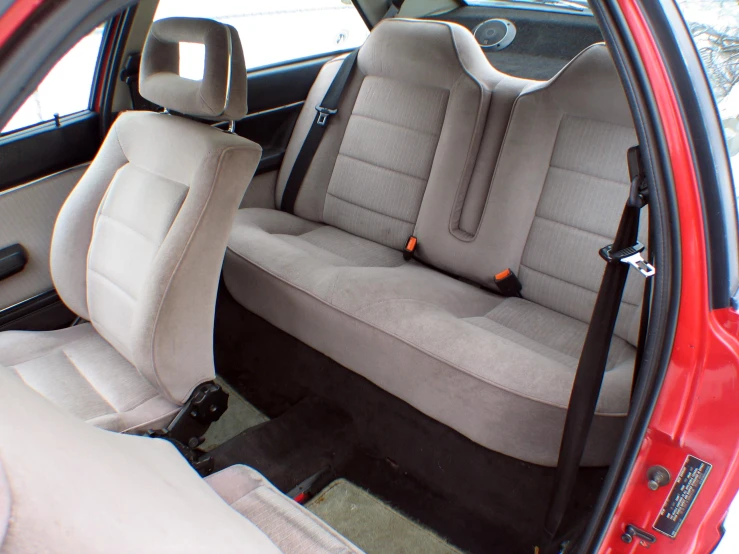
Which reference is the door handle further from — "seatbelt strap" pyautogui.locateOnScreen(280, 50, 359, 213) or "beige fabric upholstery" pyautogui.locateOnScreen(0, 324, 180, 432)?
Result: "seatbelt strap" pyautogui.locateOnScreen(280, 50, 359, 213)

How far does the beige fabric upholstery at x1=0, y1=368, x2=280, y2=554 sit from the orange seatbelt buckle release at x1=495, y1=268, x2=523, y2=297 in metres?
1.20

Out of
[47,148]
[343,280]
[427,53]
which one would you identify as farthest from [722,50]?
[47,148]

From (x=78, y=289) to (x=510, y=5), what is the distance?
197 centimetres

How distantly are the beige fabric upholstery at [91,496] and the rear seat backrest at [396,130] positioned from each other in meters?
1.32

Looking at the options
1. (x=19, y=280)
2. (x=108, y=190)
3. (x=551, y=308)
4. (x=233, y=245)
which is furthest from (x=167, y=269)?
(x=551, y=308)

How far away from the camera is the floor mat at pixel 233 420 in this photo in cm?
174

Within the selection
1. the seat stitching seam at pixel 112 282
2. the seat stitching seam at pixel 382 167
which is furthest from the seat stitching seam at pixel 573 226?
the seat stitching seam at pixel 112 282

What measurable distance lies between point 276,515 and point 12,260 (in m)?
1.07

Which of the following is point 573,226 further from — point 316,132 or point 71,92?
point 71,92

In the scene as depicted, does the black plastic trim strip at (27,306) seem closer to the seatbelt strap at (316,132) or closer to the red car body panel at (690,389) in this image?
the seatbelt strap at (316,132)

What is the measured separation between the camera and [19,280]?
1594mm

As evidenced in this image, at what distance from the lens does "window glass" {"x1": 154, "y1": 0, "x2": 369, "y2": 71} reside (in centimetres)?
222

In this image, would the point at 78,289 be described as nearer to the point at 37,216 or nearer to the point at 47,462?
the point at 37,216

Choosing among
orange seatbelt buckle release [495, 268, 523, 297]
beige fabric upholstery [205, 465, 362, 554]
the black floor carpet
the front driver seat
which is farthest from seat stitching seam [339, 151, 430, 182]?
beige fabric upholstery [205, 465, 362, 554]
